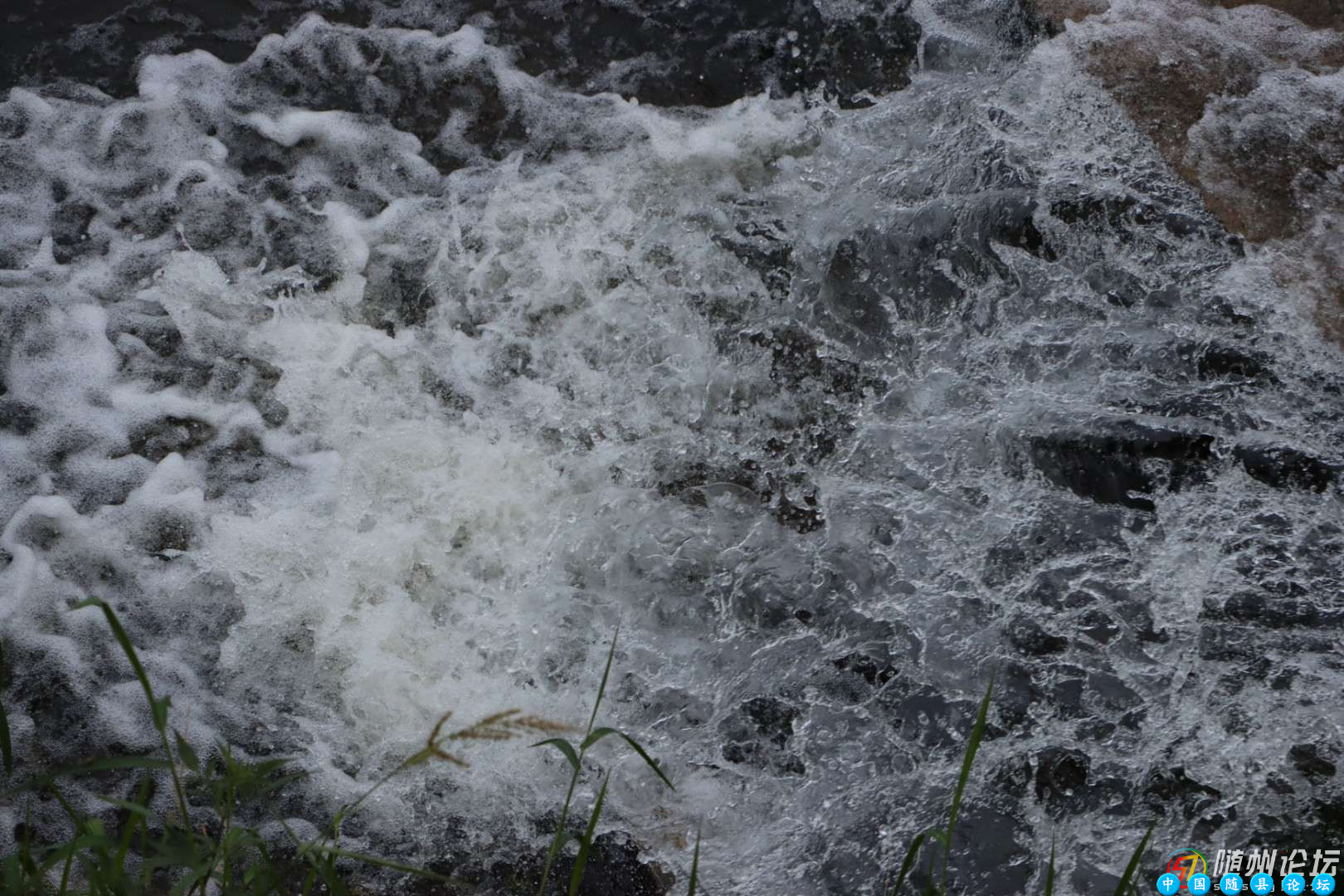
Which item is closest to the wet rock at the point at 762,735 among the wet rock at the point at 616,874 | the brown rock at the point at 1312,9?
the wet rock at the point at 616,874

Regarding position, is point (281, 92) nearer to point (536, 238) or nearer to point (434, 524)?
point (536, 238)

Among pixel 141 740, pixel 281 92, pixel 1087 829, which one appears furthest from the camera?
pixel 281 92

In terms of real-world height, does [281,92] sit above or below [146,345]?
above

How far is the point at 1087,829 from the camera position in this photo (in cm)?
244

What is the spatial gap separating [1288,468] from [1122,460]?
0.41 m

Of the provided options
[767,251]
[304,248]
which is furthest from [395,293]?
[767,251]

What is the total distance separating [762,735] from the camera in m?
2.62

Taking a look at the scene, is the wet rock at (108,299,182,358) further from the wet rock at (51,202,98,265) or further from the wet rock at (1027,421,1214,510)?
the wet rock at (1027,421,1214,510)

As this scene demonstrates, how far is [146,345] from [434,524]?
3.62 feet

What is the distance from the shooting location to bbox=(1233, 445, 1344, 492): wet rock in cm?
279

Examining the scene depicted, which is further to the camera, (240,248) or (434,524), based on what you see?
(240,248)

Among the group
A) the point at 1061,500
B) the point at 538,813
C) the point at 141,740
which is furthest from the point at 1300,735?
the point at 141,740

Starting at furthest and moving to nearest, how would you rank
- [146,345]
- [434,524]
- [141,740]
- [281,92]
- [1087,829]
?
Answer: [281,92], [146,345], [434,524], [141,740], [1087,829]

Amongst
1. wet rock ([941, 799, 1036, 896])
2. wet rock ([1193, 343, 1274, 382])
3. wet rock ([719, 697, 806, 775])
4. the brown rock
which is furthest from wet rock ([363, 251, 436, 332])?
the brown rock
